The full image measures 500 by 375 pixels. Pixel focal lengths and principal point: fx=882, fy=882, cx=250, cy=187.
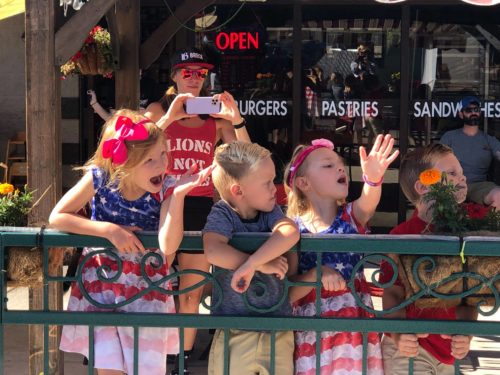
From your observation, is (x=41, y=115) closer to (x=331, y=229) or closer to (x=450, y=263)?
(x=331, y=229)

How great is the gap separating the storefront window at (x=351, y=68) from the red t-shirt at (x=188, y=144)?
3.78 metres

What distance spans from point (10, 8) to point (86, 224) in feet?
8.17

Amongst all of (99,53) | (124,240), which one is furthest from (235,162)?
(99,53)

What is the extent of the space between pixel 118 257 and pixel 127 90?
2.69m

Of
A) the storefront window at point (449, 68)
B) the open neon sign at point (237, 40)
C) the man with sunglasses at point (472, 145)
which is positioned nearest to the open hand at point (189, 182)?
the man with sunglasses at point (472, 145)

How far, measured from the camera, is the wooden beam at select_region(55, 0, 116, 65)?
4195 mm

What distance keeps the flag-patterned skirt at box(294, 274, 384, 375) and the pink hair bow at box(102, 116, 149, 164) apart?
0.83 metres

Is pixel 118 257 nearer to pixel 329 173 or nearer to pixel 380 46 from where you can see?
pixel 329 173

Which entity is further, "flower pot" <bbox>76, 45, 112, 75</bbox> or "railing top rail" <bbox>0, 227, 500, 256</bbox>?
"flower pot" <bbox>76, 45, 112, 75</bbox>

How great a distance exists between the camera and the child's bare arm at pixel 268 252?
2.81 metres

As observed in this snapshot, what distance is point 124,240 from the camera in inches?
114

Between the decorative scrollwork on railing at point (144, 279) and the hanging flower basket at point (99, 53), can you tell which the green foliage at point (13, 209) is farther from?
the hanging flower basket at point (99, 53)

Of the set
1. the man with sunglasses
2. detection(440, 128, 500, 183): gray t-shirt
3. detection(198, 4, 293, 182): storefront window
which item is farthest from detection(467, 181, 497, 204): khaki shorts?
detection(198, 4, 293, 182): storefront window

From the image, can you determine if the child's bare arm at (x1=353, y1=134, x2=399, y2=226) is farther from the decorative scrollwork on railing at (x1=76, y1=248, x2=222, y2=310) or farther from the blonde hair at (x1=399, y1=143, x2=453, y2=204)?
the decorative scrollwork on railing at (x1=76, y1=248, x2=222, y2=310)
